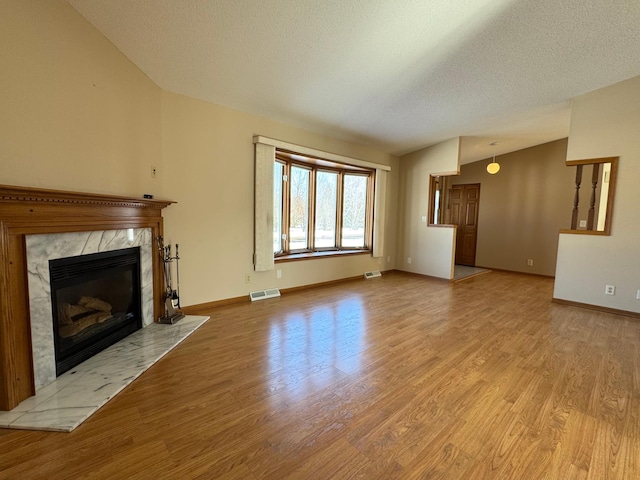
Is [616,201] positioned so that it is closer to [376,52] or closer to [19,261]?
[376,52]

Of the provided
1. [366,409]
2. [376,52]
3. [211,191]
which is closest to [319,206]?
[211,191]

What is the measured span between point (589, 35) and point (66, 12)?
4237mm

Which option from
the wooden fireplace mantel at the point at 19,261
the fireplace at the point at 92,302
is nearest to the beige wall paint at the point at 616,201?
the fireplace at the point at 92,302

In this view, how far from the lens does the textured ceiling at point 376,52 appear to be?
6.74ft

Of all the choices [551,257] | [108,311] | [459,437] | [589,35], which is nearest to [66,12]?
[108,311]

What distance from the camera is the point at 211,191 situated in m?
3.32

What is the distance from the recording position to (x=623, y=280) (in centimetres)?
348

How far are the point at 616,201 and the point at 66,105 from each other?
5.77m

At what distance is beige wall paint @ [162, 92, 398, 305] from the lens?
306cm

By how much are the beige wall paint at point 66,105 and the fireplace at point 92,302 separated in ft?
1.92

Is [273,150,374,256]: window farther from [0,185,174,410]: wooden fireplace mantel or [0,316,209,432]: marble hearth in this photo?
[0,185,174,410]: wooden fireplace mantel

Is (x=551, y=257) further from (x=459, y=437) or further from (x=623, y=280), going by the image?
(x=459, y=437)

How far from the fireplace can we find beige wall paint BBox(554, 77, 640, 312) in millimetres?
5426

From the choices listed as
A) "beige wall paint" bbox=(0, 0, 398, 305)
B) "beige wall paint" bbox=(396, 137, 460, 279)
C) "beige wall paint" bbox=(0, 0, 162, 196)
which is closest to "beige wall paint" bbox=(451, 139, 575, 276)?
"beige wall paint" bbox=(396, 137, 460, 279)
